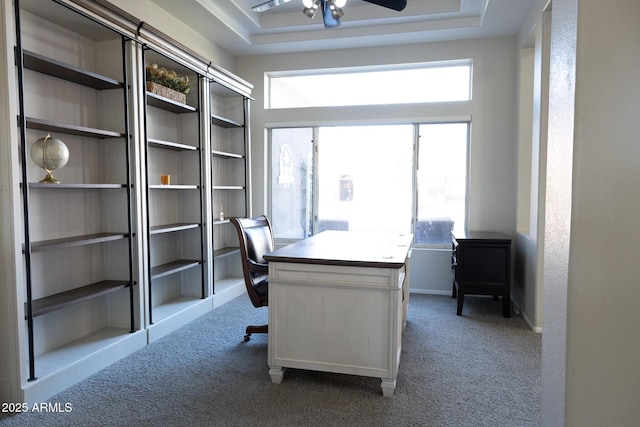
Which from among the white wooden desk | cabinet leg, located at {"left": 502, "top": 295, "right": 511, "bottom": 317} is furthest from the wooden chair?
cabinet leg, located at {"left": 502, "top": 295, "right": 511, "bottom": 317}

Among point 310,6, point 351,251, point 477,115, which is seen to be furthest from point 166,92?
point 477,115

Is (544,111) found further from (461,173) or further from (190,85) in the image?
(190,85)

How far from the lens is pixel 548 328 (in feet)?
4.45

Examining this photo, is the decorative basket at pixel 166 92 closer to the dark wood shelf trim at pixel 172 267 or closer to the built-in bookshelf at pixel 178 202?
the built-in bookshelf at pixel 178 202

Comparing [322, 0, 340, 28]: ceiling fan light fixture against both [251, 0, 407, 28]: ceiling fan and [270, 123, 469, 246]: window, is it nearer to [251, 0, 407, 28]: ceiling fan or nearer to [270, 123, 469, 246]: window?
[251, 0, 407, 28]: ceiling fan

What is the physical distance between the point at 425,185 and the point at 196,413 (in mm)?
3715

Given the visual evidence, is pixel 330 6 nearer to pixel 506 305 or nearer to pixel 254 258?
pixel 254 258

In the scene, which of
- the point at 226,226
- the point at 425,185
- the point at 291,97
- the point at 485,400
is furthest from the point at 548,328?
the point at 291,97

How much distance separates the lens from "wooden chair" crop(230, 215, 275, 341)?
3062 millimetres

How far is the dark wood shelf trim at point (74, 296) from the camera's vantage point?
2445 millimetres

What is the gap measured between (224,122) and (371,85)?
188 centimetres

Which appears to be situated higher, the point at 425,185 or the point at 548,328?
the point at 425,185

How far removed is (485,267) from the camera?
3.92 m

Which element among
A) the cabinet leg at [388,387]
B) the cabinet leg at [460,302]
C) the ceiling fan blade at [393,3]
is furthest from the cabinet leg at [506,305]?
the ceiling fan blade at [393,3]
